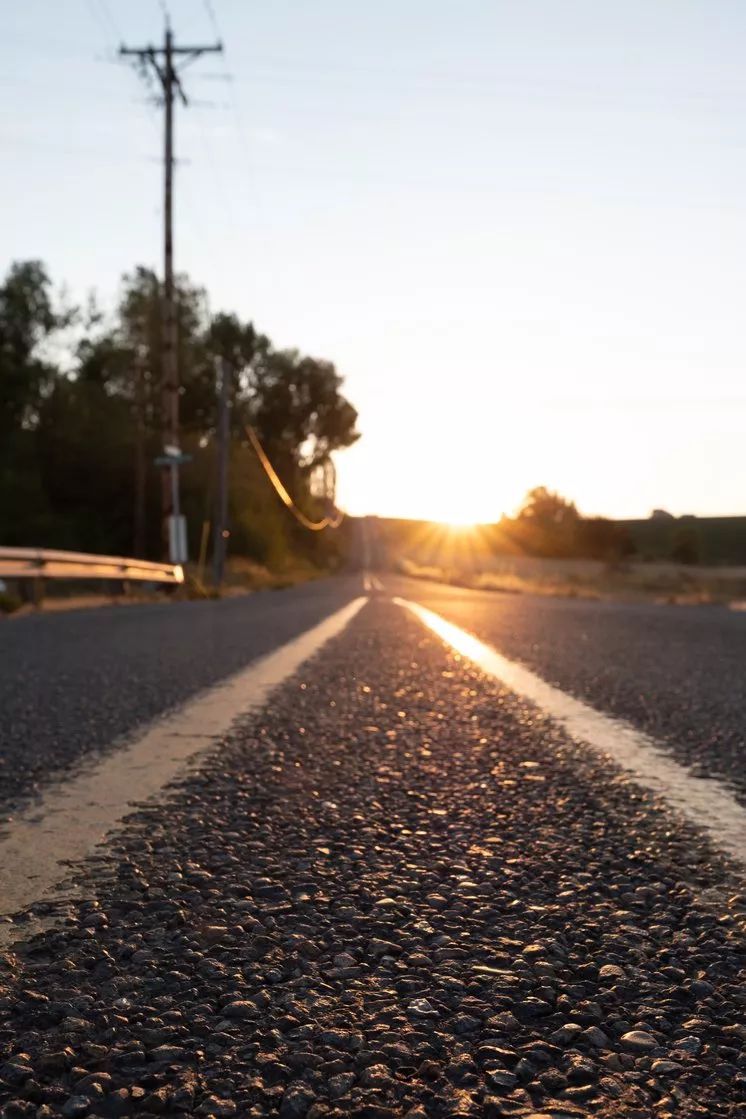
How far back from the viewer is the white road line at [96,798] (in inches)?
82.0

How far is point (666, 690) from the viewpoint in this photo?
5.65 metres

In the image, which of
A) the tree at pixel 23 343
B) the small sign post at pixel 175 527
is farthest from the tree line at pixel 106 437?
the small sign post at pixel 175 527

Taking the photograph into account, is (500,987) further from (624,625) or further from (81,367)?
(81,367)

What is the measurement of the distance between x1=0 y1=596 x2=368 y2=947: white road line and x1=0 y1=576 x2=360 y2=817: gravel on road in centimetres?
12

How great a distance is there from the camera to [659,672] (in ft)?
21.9

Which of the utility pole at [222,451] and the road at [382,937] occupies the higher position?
the utility pole at [222,451]

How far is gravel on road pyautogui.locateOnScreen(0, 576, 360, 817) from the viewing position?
3617 mm

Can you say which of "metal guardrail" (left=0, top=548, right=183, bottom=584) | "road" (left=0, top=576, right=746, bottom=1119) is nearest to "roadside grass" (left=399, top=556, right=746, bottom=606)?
"metal guardrail" (left=0, top=548, right=183, bottom=584)

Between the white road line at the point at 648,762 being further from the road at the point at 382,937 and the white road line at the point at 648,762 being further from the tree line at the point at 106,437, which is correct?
the tree line at the point at 106,437

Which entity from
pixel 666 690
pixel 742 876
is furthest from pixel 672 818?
pixel 666 690

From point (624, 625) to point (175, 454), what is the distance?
13170 millimetres

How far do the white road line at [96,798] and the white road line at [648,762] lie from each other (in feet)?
4.64

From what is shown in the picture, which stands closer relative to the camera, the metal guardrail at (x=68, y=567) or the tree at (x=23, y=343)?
the metal guardrail at (x=68, y=567)

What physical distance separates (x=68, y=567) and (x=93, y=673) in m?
8.87
